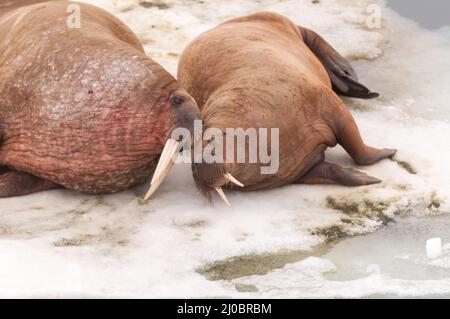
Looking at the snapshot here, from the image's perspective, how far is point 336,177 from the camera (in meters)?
5.45

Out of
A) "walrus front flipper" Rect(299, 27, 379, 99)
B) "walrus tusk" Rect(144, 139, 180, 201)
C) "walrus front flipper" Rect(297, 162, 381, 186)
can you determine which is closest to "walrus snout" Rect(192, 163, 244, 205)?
"walrus tusk" Rect(144, 139, 180, 201)

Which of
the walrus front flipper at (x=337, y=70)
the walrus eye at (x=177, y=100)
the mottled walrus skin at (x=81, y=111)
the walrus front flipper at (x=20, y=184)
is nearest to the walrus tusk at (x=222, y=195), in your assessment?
the mottled walrus skin at (x=81, y=111)

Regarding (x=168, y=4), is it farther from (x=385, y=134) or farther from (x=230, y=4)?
(x=385, y=134)

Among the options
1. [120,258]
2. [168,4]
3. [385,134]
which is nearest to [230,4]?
[168,4]

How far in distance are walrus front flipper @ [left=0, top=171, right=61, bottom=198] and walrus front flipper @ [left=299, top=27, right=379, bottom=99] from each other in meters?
2.58

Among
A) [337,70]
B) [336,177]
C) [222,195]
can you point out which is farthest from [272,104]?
[337,70]

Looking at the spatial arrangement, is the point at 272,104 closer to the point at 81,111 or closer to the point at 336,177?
the point at 336,177

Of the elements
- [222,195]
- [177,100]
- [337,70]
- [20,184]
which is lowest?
[20,184]

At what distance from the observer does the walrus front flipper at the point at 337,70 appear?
6844mm

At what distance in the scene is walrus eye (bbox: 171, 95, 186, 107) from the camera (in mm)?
4910

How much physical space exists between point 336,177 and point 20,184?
6.32 ft

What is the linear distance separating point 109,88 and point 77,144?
1.21 feet

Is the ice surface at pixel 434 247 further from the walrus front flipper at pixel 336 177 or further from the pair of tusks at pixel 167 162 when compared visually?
the pair of tusks at pixel 167 162

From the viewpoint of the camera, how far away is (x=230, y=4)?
8977 millimetres
